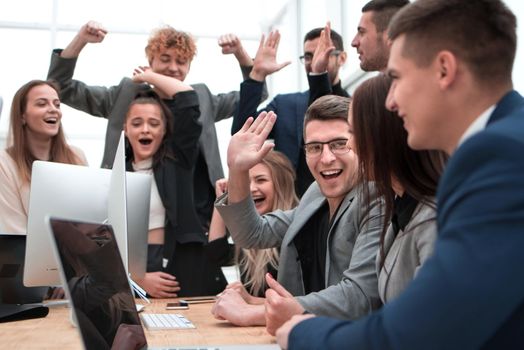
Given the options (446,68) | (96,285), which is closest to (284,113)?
(96,285)

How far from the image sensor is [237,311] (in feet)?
5.37

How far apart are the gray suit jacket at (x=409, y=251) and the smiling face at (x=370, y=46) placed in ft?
5.47

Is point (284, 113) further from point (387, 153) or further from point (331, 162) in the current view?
point (387, 153)

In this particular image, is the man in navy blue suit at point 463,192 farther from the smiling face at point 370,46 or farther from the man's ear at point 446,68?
the smiling face at point 370,46

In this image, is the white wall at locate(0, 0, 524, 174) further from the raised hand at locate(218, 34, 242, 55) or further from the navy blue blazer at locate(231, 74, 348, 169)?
the navy blue blazer at locate(231, 74, 348, 169)

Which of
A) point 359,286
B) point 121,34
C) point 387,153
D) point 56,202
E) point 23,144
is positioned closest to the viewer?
point 387,153

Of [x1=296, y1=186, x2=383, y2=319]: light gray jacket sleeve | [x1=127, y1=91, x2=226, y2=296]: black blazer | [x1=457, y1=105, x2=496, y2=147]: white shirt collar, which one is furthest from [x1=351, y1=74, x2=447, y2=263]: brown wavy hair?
[x1=127, y1=91, x2=226, y2=296]: black blazer

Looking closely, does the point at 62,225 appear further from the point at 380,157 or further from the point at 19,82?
the point at 19,82

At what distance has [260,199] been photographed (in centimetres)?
255

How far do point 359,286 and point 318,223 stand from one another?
0.46 meters

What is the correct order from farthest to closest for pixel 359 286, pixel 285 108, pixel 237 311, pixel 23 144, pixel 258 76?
pixel 285 108 → pixel 258 76 → pixel 23 144 → pixel 237 311 → pixel 359 286

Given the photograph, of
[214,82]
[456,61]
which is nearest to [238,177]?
[456,61]

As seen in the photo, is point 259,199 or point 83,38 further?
point 83,38

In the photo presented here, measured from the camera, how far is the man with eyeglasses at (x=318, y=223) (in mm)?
1549
